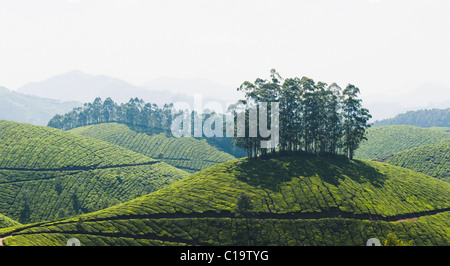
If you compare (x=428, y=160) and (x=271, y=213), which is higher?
(x=428, y=160)

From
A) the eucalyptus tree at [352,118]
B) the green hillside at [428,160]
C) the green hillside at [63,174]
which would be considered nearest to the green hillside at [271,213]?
the eucalyptus tree at [352,118]

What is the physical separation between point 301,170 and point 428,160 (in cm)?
9898

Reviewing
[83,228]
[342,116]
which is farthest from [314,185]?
[83,228]

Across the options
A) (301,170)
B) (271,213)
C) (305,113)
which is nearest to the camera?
(271,213)

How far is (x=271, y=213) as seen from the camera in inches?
3713

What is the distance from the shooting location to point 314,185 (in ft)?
344

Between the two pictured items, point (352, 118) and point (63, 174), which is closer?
point (352, 118)

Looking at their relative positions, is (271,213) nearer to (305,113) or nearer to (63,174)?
(305,113)

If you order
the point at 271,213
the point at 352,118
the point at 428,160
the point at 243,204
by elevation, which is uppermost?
the point at 352,118

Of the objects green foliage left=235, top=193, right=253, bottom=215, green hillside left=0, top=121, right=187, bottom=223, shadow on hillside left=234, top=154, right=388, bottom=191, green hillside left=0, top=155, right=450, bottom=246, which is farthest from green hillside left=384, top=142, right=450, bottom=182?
green foliage left=235, top=193, right=253, bottom=215

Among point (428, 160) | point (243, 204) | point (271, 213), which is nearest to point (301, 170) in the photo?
point (271, 213)

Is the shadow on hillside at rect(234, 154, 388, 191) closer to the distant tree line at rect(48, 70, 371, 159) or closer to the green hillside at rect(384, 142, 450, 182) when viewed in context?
the distant tree line at rect(48, 70, 371, 159)

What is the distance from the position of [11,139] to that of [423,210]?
6638 inches
